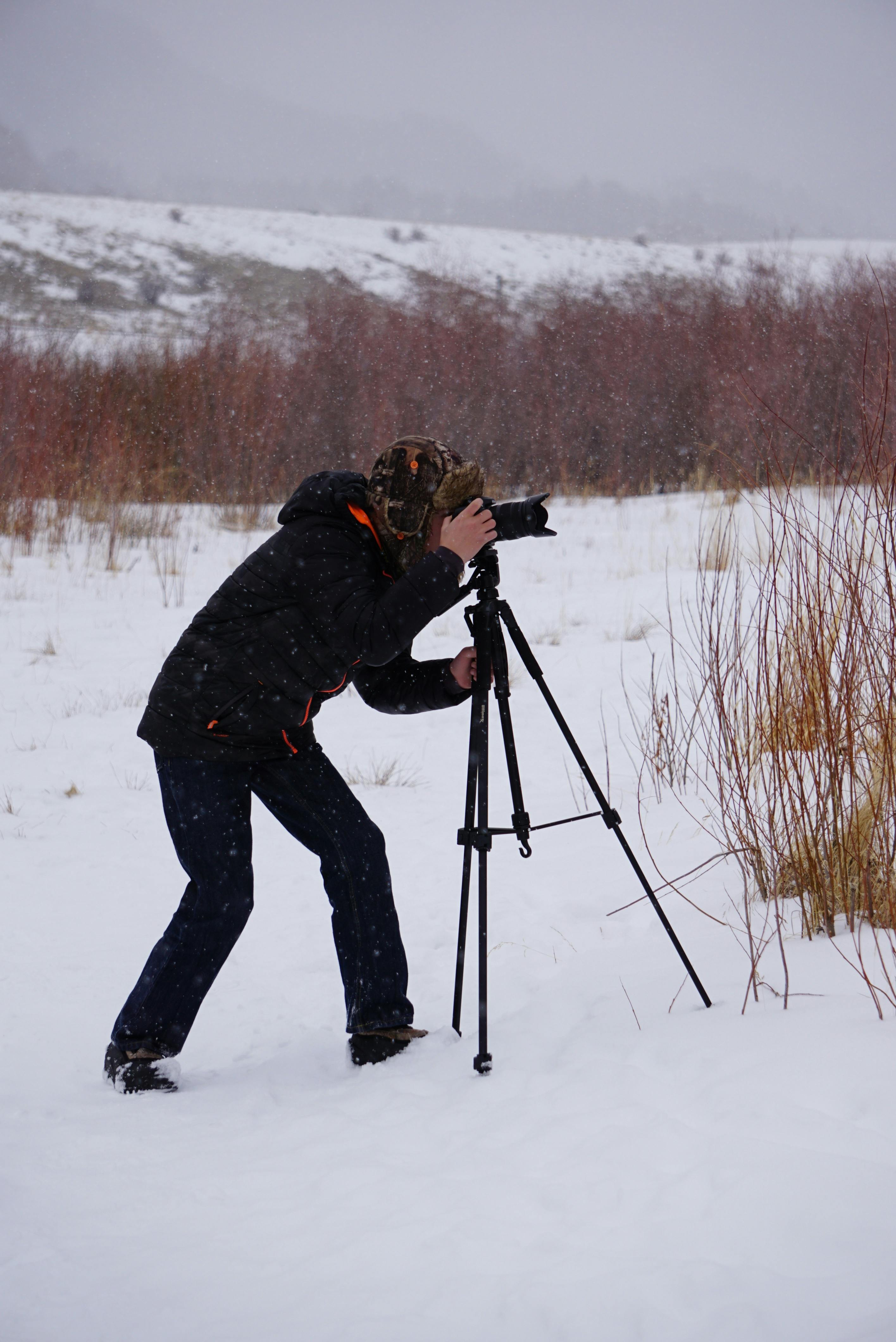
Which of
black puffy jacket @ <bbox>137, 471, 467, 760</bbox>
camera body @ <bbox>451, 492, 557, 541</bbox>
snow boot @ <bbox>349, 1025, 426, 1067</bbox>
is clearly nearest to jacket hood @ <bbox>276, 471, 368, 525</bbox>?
black puffy jacket @ <bbox>137, 471, 467, 760</bbox>

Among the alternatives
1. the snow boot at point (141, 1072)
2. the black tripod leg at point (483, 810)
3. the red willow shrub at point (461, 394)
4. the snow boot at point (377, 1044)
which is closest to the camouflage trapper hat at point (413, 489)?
the black tripod leg at point (483, 810)

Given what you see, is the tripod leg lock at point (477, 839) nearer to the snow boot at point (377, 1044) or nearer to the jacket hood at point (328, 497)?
the snow boot at point (377, 1044)

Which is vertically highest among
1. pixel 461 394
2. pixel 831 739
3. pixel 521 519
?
pixel 461 394

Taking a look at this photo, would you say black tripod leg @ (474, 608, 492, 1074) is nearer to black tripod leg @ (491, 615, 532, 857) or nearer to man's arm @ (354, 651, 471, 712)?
black tripod leg @ (491, 615, 532, 857)

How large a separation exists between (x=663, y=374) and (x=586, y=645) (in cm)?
841

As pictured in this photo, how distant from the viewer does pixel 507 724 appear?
2141 millimetres

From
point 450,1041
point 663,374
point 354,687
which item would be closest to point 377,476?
point 450,1041

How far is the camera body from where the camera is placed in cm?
196

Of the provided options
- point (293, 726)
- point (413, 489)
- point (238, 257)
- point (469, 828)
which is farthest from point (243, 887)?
point (238, 257)

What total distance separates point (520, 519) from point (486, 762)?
58 cm

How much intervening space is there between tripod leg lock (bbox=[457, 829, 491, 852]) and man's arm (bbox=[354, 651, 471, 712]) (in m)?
0.35

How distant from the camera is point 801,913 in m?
2.27

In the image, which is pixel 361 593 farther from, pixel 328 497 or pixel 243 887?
pixel 243 887

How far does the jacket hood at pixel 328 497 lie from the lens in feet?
6.82
